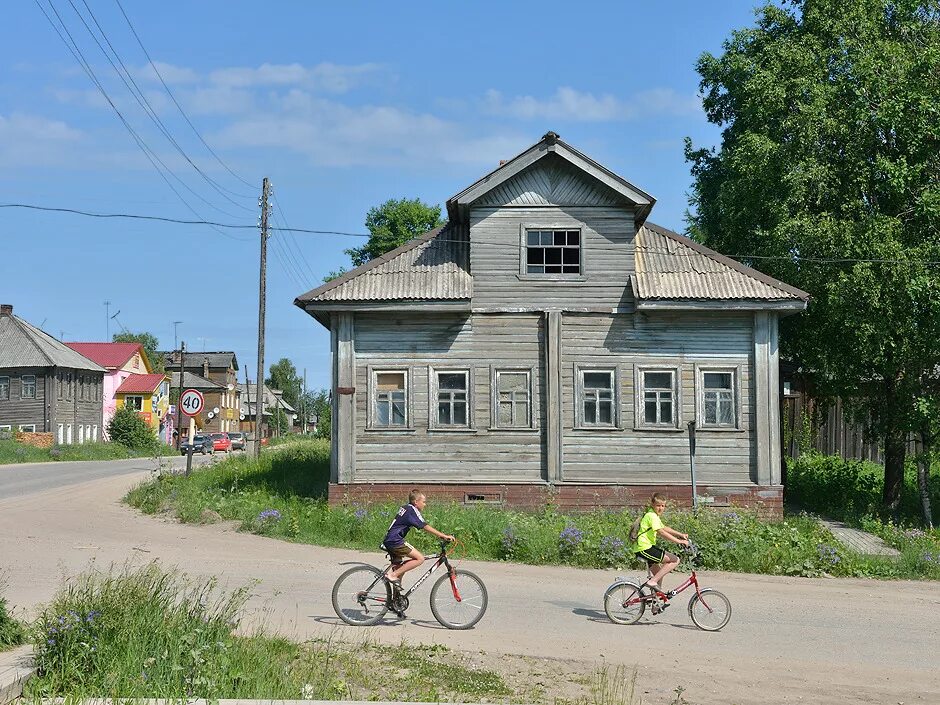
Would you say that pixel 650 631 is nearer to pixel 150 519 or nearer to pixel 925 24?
pixel 150 519

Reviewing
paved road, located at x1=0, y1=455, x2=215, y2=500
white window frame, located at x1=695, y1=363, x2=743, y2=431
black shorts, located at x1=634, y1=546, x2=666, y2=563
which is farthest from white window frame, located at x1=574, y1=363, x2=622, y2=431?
paved road, located at x1=0, y1=455, x2=215, y2=500

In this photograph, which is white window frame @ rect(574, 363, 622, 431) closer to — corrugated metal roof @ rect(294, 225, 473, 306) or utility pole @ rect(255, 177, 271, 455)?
corrugated metal roof @ rect(294, 225, 473, 306)

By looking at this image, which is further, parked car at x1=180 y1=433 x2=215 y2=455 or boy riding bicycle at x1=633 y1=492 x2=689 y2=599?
parked car at x1=180 y1=433 x2=215 y2=455

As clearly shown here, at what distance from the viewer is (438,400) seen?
65.7 ft

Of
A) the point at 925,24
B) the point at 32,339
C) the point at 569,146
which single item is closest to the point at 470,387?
the point at 569,146

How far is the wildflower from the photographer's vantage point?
621 inches

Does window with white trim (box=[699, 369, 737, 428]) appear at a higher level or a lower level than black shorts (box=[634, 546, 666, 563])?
higher

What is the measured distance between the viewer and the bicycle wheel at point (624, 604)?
36.6ft

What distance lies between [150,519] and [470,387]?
295 inches

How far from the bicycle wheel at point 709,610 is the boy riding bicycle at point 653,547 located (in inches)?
17.0

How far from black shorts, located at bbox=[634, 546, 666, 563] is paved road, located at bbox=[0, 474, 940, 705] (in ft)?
2.41

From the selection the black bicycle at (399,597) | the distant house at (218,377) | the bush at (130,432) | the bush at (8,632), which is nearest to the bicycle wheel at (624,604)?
the black bicycle at (399,597)

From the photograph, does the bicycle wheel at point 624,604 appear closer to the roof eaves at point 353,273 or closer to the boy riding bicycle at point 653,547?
the boy riding bicycle at point 653,547

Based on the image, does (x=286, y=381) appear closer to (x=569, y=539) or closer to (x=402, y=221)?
(x=402, y=221)
